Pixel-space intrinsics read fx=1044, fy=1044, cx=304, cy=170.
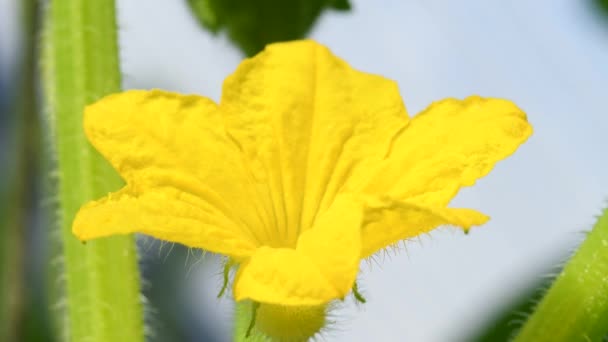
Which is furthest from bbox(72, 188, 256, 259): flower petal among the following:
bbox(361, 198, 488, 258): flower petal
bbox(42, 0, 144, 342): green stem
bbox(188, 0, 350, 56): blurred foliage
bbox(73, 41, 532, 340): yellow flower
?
bbox(188, 0, 350, 56): blurred foliage

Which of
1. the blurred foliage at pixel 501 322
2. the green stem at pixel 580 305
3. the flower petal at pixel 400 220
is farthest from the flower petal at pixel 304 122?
the blurred foliage at pixel 501 322

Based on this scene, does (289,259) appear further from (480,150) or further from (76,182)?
(76,182)

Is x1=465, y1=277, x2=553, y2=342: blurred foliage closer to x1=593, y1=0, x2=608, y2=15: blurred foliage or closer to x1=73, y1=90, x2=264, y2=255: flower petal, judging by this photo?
x1=593, y1=0, x2=608, y2=15: blurred foliage

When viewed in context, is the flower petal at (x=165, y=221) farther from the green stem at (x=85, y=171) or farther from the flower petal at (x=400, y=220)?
the green stem at (x=85, y=171)

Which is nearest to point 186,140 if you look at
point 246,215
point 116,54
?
point 246,215

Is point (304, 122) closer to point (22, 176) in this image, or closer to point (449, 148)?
point (449, 148)

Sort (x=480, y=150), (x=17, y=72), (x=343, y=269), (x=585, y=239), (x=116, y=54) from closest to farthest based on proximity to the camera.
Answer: (x=343, y=269), (x=480, y=150), (x=585, y=239), (x=116, y=54), (x=17, y=72)

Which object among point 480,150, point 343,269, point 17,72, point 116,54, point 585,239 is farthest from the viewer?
point 17,72
